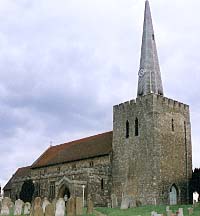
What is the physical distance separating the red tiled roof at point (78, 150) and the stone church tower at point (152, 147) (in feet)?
7.35

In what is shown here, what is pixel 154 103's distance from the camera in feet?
123

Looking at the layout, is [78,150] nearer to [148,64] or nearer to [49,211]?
[148,64]

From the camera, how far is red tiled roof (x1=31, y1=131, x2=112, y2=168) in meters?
42.2

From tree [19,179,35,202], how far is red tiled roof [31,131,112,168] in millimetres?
2924

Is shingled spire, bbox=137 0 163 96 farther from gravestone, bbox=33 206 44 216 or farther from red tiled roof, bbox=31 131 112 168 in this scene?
gravestone, bbox=33 206 44 216

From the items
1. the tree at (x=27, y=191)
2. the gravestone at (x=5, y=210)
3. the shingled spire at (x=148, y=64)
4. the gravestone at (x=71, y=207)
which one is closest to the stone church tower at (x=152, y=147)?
the shingled spire at (x=148, y=64)

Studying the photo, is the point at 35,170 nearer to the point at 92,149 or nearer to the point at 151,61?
the point at 92,149

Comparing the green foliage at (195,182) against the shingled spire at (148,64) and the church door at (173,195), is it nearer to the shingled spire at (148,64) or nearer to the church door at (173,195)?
the church door at (173,195)

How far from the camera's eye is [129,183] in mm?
37594

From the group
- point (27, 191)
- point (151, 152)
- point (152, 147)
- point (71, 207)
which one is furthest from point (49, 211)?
point (27, 191)

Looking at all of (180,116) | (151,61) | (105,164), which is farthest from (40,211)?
(151,61)

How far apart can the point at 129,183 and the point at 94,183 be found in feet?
10.4

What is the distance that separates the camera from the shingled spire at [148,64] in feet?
134

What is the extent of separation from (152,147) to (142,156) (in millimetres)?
1398
